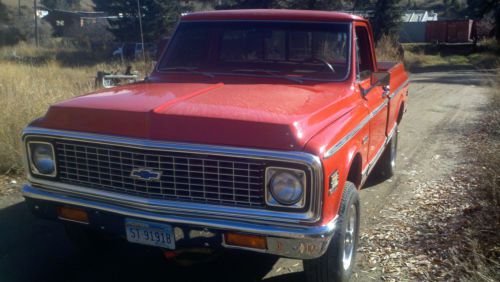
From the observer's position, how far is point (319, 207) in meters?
2.76

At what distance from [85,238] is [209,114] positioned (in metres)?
1.72

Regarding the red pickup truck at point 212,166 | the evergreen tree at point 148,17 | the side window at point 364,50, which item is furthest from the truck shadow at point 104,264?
the evergreen tree at point 148,17

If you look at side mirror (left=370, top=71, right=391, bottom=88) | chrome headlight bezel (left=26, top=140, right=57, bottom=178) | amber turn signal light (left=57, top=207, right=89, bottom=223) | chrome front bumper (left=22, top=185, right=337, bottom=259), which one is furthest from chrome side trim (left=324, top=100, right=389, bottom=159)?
chrome headlight bezel (left=26, top=140, right=57, bottom=178)

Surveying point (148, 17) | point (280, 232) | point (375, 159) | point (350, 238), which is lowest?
point (350, 238)

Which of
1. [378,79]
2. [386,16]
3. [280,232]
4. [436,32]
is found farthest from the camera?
[436,32]

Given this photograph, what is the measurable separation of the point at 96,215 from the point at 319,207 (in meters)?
1.40

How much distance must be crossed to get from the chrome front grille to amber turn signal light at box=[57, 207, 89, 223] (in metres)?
0.18

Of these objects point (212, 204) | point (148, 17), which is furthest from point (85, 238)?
point (148, 17)

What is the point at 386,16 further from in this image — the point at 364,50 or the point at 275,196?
the point at 275,196

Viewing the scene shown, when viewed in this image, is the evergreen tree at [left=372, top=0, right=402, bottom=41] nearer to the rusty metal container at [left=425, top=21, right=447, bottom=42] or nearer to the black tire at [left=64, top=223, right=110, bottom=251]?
the rusty metal container at [left=425, top=21, right=447, bottom=42]

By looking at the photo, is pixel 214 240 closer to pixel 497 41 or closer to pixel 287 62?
pixel 287 62

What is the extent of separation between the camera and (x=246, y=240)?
2.83 m

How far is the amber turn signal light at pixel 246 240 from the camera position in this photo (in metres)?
2.81

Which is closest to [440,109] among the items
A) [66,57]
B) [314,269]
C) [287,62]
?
[287,62]
